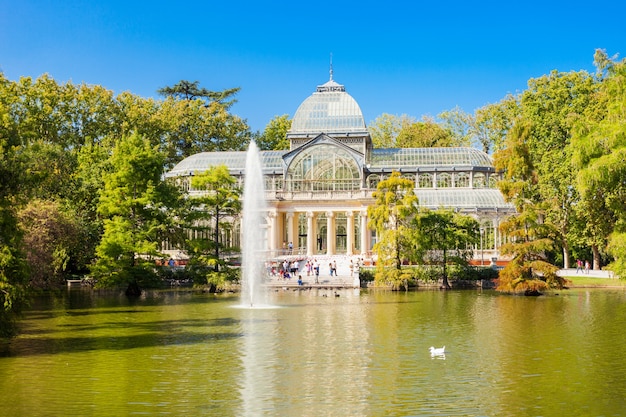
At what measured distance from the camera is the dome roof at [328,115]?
Answer: 8350 cm

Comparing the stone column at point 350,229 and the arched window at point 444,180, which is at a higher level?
the arched window at point 444,180

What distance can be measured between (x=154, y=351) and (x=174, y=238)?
28.4 meters

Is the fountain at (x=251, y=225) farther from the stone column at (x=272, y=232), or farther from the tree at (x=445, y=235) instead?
the stone column at (x=272, y=232)

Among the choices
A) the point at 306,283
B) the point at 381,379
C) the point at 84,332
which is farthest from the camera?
the point at 306,283

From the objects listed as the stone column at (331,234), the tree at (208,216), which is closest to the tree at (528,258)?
the tree at (208,216)

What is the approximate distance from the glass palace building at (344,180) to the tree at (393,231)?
17.2 metres

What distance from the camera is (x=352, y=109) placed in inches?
3339

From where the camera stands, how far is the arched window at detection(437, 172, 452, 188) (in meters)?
79.9

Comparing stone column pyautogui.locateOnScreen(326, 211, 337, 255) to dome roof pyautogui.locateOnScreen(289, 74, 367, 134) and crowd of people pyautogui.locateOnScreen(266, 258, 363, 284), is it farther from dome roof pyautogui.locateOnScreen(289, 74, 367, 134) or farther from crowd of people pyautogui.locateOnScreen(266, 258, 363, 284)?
dome roof pyautogui.locateOnScreen(289, 74, 367, 134)

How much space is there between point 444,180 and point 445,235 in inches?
818

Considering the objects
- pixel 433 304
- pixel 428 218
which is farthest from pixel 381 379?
pixel 428 218

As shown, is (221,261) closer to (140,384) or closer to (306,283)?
(306,283)

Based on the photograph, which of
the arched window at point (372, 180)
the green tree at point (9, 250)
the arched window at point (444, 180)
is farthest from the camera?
the arched window at point (372, 180)

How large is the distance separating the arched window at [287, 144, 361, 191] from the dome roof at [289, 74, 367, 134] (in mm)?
4381
